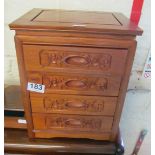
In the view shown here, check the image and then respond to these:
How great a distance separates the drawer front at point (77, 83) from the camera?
2.15ft

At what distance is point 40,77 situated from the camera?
2.15 ft

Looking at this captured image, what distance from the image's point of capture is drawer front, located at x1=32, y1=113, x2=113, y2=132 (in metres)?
0.75

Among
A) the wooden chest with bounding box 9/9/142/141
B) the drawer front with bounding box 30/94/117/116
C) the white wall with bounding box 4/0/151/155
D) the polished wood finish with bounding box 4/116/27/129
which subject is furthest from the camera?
the white wall with bounding box 4/0/151/155

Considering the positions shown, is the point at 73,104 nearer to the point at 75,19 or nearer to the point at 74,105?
the point at 74,105

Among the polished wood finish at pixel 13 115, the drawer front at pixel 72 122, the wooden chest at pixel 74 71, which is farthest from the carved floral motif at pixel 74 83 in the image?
the polished wood finish at pixel 13 115

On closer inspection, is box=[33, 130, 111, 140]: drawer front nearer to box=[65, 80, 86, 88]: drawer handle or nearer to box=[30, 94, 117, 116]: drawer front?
box=[30, 94, 117, 116]: drawer front

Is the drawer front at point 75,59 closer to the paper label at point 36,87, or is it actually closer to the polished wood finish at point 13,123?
the paper label at point 36,87

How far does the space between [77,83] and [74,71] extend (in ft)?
0.18

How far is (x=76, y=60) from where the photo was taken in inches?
24.6

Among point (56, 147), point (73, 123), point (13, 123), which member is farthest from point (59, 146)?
point (13, 123)

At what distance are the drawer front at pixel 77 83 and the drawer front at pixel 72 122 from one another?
0.12 m

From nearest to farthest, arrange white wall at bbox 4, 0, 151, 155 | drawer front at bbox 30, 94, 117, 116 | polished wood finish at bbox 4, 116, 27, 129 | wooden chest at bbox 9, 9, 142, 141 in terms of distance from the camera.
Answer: wooden chest at bbox 9, 9, 142, 141, drawer front at bbox 30, 94, 117, 116, polished wood finish at bbox 4, 116, 27, 129, white wall at bbox 4, 0, 151, 155

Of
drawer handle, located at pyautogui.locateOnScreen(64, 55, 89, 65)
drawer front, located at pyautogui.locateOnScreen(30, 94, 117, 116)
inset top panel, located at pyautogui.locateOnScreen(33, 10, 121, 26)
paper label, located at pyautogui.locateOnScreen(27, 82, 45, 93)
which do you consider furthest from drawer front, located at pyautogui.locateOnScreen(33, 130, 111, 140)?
inset top panel, located at pyautogui.locateOnScreen(33, 10, 121, 26)

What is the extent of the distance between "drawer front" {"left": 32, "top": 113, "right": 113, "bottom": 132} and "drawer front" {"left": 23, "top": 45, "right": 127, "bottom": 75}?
21 centimetres
